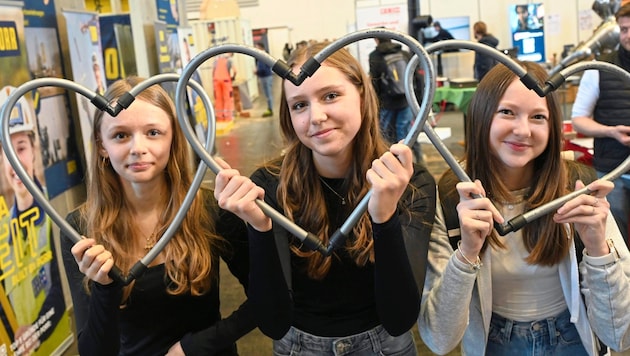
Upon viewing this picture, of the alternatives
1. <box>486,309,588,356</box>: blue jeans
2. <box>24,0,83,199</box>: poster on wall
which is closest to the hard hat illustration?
<box>24,0,83,199</box>: poster on wall

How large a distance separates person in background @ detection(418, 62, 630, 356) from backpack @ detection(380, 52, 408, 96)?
17.7 feet

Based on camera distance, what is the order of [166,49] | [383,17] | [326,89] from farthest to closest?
[383,17], [166,49], [326,89]

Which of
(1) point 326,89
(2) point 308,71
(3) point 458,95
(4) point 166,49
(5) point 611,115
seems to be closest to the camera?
(2) point 308,71

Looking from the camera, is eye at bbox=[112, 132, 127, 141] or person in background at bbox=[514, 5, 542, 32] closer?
eye at bbox=[112, 132, 127, 141]

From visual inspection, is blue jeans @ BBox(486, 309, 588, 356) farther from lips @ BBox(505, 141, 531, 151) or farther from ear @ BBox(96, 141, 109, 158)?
ear @ BBox(96, 141, 109, 158)

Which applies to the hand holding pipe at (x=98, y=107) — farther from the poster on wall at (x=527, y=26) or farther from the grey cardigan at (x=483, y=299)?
the poster on wall at (x=527, y=26)

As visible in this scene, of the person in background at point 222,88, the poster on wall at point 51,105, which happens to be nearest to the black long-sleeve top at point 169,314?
the poster on wall at point 51,105

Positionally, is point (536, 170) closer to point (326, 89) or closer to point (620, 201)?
point (326, 89)

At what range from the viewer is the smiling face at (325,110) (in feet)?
5.08

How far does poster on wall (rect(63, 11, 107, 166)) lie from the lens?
4.00m

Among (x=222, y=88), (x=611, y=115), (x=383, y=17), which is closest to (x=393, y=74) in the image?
(x=611, y=115)

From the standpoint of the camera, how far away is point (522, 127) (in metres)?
1.61

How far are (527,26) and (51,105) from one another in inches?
537

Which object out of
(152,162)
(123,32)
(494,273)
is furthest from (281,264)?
(123,32)
